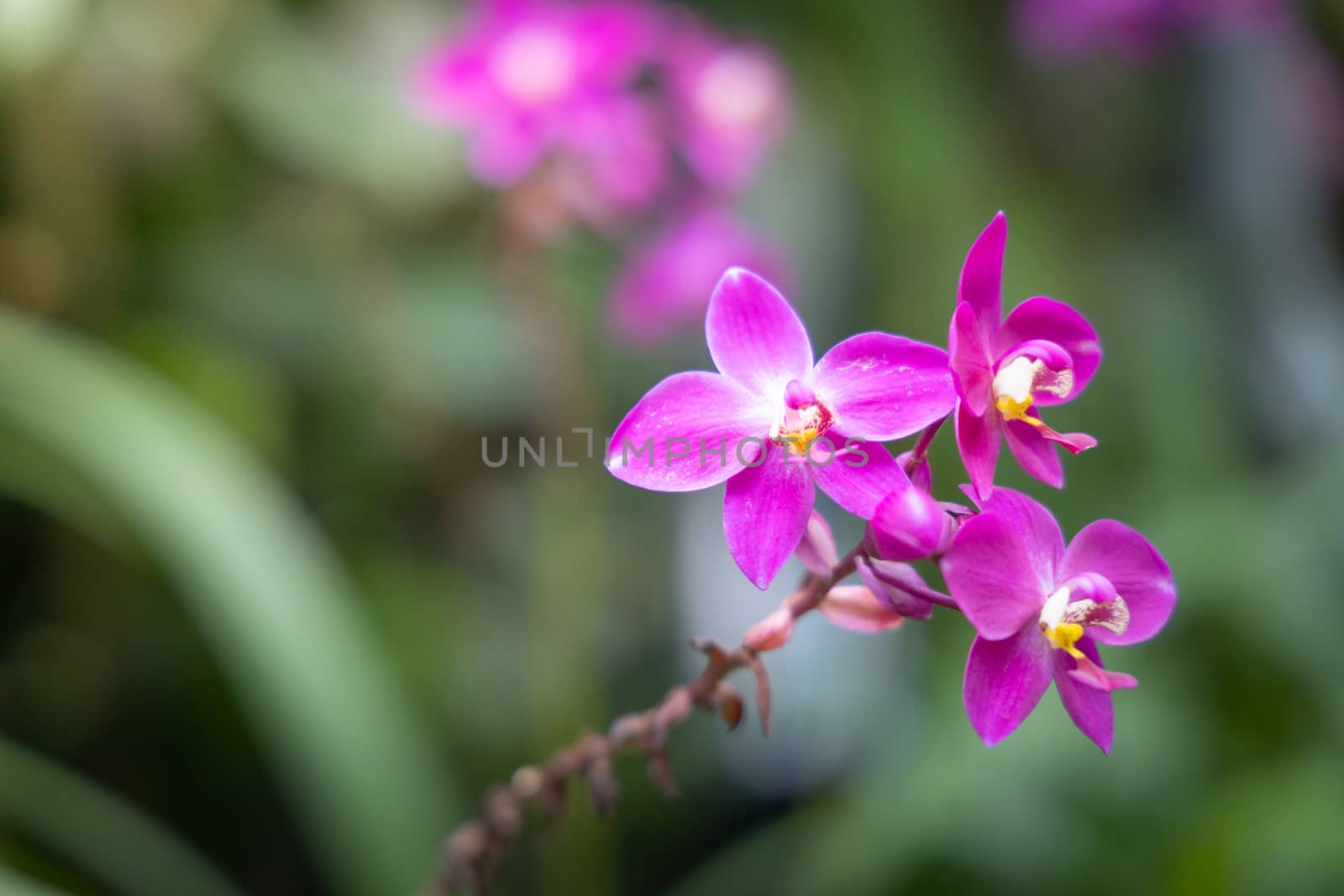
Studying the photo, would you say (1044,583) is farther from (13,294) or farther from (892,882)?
(13,294)

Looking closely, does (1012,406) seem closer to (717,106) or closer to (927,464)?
(927,464)

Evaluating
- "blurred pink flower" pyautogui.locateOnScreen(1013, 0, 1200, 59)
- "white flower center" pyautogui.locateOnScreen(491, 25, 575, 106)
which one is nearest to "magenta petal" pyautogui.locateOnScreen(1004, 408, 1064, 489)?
"white flower center" pyautogui.locateOnScreen(491, 25, 575, 106)

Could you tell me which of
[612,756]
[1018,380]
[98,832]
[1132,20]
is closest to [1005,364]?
[1018,380]

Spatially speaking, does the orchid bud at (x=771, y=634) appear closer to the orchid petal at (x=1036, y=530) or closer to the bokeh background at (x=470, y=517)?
the orchid petal at (x=1036, y=530)

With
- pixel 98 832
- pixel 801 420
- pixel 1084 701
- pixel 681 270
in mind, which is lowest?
pixel 1084 701

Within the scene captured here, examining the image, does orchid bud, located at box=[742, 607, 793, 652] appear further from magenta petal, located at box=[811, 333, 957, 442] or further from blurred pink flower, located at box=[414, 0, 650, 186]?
blurred pink flower, located at box=[414, 0, 650, 186]
